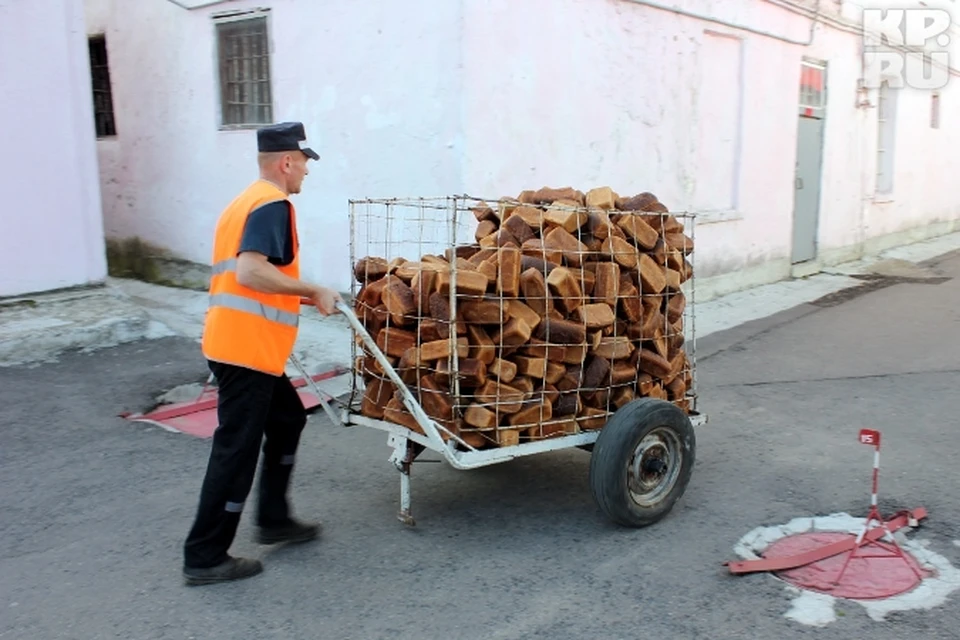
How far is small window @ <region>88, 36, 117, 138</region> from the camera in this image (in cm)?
1032

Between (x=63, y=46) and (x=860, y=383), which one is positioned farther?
(x=63, y=46)

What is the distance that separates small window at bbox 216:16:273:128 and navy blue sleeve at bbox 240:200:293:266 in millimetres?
5508

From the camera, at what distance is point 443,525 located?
165 inches

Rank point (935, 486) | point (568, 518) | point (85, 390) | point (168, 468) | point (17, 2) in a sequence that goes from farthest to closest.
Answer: point (17, 2) → point (85, 390) → point (168, 468) → point (935, 486) → point (568, 518)

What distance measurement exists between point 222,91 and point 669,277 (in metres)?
6.34

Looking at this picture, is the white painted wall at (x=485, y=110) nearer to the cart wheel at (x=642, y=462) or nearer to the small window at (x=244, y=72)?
the small window at (x=244, y=72)

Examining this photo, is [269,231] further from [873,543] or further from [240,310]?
[873,543]

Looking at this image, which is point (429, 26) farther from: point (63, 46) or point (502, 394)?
point (502, 394)

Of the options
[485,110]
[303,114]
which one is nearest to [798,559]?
[485,110]

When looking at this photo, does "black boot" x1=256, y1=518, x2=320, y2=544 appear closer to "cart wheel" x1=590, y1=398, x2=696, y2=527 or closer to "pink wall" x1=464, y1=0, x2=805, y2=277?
"cart wheel" x1=590, y1=398, x2=696, y2=527

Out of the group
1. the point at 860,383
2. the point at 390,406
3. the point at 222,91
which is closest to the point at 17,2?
the point at 222,91

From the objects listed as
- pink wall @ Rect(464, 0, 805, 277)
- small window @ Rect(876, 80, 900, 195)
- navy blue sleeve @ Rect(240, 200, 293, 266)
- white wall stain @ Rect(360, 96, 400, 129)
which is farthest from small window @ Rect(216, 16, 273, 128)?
small window @ Rect(876, 80, 900, 195)

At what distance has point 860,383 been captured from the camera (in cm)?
679

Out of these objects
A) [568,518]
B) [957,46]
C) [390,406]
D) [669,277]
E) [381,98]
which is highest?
[957,46]
